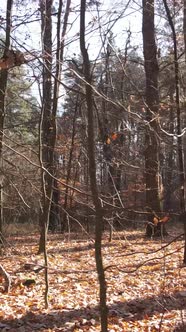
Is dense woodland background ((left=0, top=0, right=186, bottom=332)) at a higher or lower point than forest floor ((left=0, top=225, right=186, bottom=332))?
higher

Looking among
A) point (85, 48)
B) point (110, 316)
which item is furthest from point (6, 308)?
point (85, 48)

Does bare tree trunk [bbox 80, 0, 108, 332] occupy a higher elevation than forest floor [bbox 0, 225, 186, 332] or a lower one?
higher

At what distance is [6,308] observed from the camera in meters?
5.87

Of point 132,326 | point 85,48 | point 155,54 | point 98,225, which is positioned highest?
point 155,54

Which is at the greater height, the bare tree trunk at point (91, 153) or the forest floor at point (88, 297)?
the bare tree trunk at point (91, 153)

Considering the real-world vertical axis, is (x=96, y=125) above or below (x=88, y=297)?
above

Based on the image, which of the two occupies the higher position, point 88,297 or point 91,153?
point 91,153

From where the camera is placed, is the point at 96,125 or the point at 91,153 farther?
the point at 96,125

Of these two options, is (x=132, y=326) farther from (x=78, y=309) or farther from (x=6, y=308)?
(x=6, y=308)

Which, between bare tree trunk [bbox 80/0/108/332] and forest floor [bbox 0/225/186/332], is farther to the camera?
forest floor [bbox 0/225/186/332]

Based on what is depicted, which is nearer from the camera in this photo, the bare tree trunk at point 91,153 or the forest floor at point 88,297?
the bare tree trunk at point 91,153

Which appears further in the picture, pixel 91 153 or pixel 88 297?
pixel 88 297

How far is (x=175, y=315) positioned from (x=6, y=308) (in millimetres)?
2382

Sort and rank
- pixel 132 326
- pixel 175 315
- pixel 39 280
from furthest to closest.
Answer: pixel 39 280
pixel 175 315
pixel 132 326
